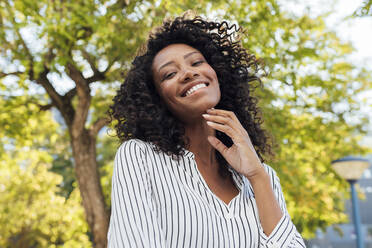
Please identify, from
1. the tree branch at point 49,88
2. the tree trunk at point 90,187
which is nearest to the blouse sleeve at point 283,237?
the tree trunk at point 90,187

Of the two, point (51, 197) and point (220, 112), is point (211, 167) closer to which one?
point (220, 112)

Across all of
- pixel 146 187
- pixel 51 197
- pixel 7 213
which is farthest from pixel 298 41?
pixel 7 213

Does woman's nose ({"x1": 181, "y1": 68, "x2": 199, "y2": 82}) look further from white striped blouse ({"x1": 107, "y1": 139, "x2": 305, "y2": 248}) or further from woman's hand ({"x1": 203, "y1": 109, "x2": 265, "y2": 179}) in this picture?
white striped blouse ({"x1": 107, "y1": 139, "x2": 305, "y2": 248})

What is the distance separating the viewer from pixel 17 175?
16391mm

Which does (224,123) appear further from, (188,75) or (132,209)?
(132,209)

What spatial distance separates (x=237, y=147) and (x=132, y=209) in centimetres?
68

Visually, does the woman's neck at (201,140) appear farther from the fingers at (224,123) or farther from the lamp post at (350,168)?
the lamp post at (350,168)

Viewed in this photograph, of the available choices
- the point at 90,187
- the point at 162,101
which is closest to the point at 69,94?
the point at 90,187

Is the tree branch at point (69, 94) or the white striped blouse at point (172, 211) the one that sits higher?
the tree branch at point (69, 94)

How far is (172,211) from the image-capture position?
2016 mm

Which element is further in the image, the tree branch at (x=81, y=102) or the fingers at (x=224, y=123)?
the tree branch at (x=81, y=102)

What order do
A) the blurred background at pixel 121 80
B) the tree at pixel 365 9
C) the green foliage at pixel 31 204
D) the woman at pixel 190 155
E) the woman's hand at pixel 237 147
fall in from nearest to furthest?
the woman at pixel 190 155 < the woman's hand at pixel 237 147 < the tree at pixel 365 9 < the blurred background at pixel 121 80 < the green foliage at pixel 31 204

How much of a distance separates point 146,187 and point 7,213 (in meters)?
17.2

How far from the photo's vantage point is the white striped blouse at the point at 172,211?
6.28 ft
